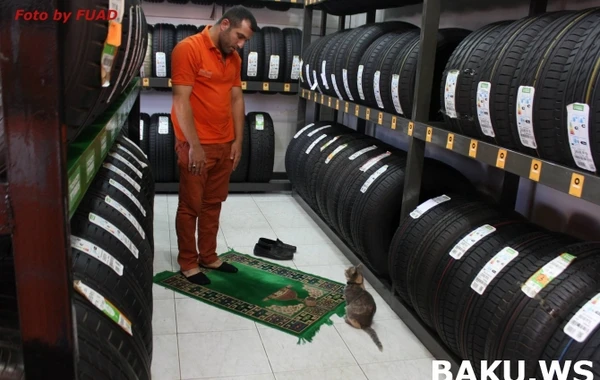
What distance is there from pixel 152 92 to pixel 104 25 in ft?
17.6

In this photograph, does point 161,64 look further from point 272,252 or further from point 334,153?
point 272,252

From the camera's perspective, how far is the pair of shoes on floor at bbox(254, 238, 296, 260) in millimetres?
4227

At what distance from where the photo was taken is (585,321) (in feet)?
6.17

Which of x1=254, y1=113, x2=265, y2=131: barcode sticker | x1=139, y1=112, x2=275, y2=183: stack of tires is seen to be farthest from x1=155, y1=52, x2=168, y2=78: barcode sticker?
x1=254, y1=113, x2=265, y2=131: barcode sticker

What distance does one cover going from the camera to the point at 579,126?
1.90 metres

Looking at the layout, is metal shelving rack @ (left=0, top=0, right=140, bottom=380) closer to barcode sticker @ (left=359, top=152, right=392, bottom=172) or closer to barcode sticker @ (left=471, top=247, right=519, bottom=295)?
barcode sticker @ (left=471, top=247, right=519, bottom=295)

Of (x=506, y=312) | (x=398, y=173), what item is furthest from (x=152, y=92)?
(x=506, y=312)

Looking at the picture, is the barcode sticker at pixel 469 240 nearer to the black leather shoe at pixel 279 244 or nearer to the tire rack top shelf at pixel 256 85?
the black leather shoe at pixel 279 244

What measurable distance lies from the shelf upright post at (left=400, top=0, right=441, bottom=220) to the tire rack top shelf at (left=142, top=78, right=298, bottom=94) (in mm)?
2991

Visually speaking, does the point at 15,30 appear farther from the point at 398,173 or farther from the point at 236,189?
the point at 236,189

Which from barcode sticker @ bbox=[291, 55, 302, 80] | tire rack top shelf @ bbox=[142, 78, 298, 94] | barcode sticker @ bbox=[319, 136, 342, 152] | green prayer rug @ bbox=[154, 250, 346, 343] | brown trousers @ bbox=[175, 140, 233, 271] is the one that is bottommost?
green prayer rug @ bbox=[154, 250, 346, 343]

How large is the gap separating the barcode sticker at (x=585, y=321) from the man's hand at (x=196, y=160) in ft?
7.50

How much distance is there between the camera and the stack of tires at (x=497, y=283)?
1980 mm

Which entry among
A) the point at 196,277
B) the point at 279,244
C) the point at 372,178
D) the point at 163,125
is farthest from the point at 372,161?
the point at 163,125
